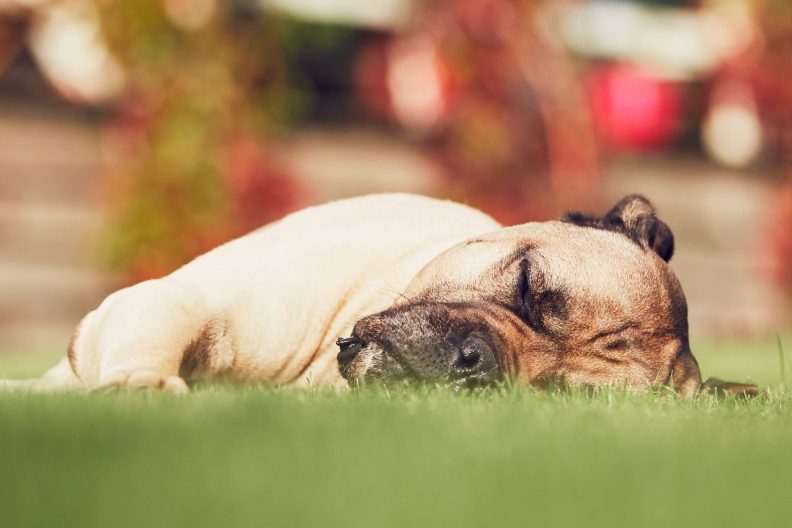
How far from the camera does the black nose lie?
338cm

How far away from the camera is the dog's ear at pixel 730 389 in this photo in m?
3.53

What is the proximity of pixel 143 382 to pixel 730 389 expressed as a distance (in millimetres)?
1791

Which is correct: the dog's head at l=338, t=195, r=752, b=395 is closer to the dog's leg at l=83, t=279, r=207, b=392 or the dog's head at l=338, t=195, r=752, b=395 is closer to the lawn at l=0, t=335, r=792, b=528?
the lawn at l=0, t=335, r=792, b=528

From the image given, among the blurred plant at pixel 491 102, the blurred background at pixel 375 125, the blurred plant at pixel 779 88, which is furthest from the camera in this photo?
the blurred plant at pixel 779 88

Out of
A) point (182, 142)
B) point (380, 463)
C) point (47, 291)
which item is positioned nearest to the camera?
point (380, 463)

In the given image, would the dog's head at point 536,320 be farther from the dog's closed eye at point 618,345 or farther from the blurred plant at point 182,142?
the blurred plant at point 182,142

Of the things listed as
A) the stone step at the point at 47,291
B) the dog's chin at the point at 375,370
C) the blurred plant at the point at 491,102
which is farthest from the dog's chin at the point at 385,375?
the blurred plant at the point at 491,102

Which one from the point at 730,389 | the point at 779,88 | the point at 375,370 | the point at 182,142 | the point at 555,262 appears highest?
the point at 779,88

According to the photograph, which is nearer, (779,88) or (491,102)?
(491,102)

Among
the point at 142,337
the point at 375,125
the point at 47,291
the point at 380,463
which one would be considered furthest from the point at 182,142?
the point at 380,463

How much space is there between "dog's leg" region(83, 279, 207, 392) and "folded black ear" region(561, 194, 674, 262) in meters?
1.44

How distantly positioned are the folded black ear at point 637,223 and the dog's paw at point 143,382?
64.4 inches

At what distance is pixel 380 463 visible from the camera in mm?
2078

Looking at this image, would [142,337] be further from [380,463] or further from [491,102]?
[491,102]
